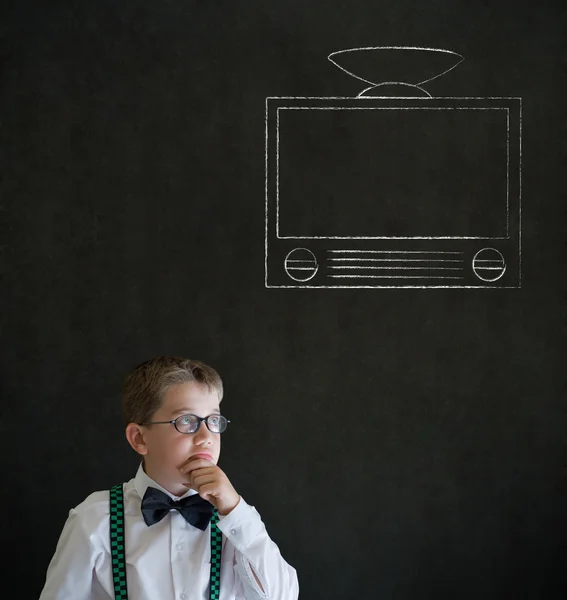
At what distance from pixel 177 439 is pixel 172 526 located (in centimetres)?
20

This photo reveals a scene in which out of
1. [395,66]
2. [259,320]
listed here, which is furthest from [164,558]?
[395,66]

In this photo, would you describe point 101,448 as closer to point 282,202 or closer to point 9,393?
point 9,393

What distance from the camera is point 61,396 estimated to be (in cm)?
247

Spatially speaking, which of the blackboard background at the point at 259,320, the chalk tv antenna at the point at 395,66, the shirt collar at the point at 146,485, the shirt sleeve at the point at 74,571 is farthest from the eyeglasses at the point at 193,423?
the chalk tv antenna at the point at 395,66

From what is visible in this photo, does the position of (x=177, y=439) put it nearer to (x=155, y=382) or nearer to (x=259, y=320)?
(x=155, y=382)

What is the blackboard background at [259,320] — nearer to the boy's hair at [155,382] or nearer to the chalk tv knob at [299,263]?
the chalk tv knob at [299,263]

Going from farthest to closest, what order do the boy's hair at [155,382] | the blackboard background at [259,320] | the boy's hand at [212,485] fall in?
the blackboard background at [259,320]
the boy's hair at [155,382]
the boy's hand at [212,485]

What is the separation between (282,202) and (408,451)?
32.2 inches

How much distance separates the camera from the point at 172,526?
1832 millimetres

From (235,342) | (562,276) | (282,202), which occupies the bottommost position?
(235,342)

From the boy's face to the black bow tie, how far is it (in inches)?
1.3

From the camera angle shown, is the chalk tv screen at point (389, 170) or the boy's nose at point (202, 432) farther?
the chalk tv screen at point (389, 170)

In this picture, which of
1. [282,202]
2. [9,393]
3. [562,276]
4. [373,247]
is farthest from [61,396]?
[562,276]

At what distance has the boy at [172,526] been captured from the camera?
1763mm
